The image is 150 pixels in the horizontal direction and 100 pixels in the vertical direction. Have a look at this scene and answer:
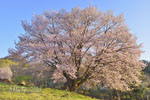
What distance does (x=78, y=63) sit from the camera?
1512 cm

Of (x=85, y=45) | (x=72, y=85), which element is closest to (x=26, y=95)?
(x=72, y=85)

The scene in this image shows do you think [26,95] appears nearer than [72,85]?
Yes

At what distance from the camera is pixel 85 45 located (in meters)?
14.5

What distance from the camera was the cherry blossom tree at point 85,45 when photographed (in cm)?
1384

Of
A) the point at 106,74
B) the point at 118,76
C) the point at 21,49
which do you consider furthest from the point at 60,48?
the point at 118,76

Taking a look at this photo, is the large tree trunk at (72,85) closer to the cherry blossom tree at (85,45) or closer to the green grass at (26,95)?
the cherry blossom tree at (85,45)

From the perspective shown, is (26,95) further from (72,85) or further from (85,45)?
(85,45)

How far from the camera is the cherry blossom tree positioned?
13.8m

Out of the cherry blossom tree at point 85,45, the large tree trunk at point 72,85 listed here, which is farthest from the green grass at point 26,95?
the large tree trunk at point 72,85

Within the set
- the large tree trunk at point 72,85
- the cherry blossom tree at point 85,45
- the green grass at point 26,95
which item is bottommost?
the green grass at point 26,95

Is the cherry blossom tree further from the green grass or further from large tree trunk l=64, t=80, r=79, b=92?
the green grass

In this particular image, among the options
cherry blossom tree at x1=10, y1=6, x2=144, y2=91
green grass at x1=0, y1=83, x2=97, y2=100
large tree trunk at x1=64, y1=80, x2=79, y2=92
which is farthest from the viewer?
large tree trunk at x1=64, y1=80, x2=79, y2=92

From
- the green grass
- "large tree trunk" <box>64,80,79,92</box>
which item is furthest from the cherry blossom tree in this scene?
the green grass

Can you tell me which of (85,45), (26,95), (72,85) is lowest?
(26,95)
